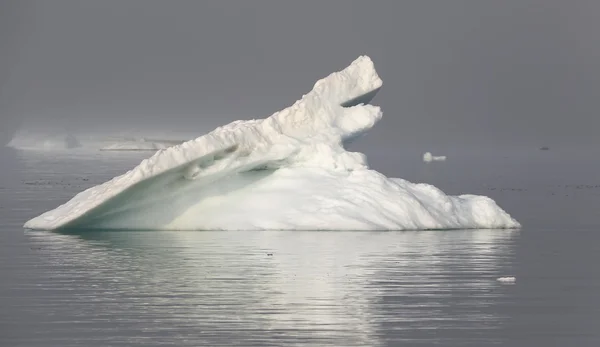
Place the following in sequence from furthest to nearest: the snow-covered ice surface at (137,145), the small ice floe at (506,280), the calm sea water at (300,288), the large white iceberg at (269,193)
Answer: the snow-covered ice surface at (137,145), the large white iceberg at (269,193), the small ice floe at (506,280), the calm sea water at (300,288)

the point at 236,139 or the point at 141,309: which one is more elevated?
the point at 236,139

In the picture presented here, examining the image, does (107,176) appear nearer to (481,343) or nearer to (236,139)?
(236,139)

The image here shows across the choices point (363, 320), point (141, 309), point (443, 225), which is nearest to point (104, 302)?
point (141, 309)

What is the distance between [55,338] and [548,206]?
25.8 metres

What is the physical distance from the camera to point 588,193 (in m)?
46.5

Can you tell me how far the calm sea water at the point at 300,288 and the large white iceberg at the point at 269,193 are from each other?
0.63 meters

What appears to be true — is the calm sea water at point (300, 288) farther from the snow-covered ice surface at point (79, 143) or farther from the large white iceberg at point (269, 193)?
the snow-covered ice surface at point (79, 143)

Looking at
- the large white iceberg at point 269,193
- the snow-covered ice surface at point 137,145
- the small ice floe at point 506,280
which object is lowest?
Answer: the small ice floe at point 506,280

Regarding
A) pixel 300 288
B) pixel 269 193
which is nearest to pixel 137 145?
pixel 269 193

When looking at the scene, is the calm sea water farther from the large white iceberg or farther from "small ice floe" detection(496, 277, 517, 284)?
the large white iceberg

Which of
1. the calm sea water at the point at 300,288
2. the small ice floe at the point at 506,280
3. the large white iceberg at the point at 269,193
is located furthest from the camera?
the large white iceberg at the point at 269,193

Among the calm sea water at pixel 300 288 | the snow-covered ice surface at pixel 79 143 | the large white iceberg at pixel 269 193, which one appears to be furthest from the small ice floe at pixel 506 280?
the snow-covered ice surface at pixel 79 143

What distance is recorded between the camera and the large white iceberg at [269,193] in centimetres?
2650

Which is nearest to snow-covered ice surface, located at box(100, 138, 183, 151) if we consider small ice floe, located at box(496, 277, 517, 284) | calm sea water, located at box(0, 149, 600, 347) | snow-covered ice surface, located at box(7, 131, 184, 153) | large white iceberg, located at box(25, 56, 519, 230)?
snow-covered ice surface, located at box(7, 131, 184, 153)
